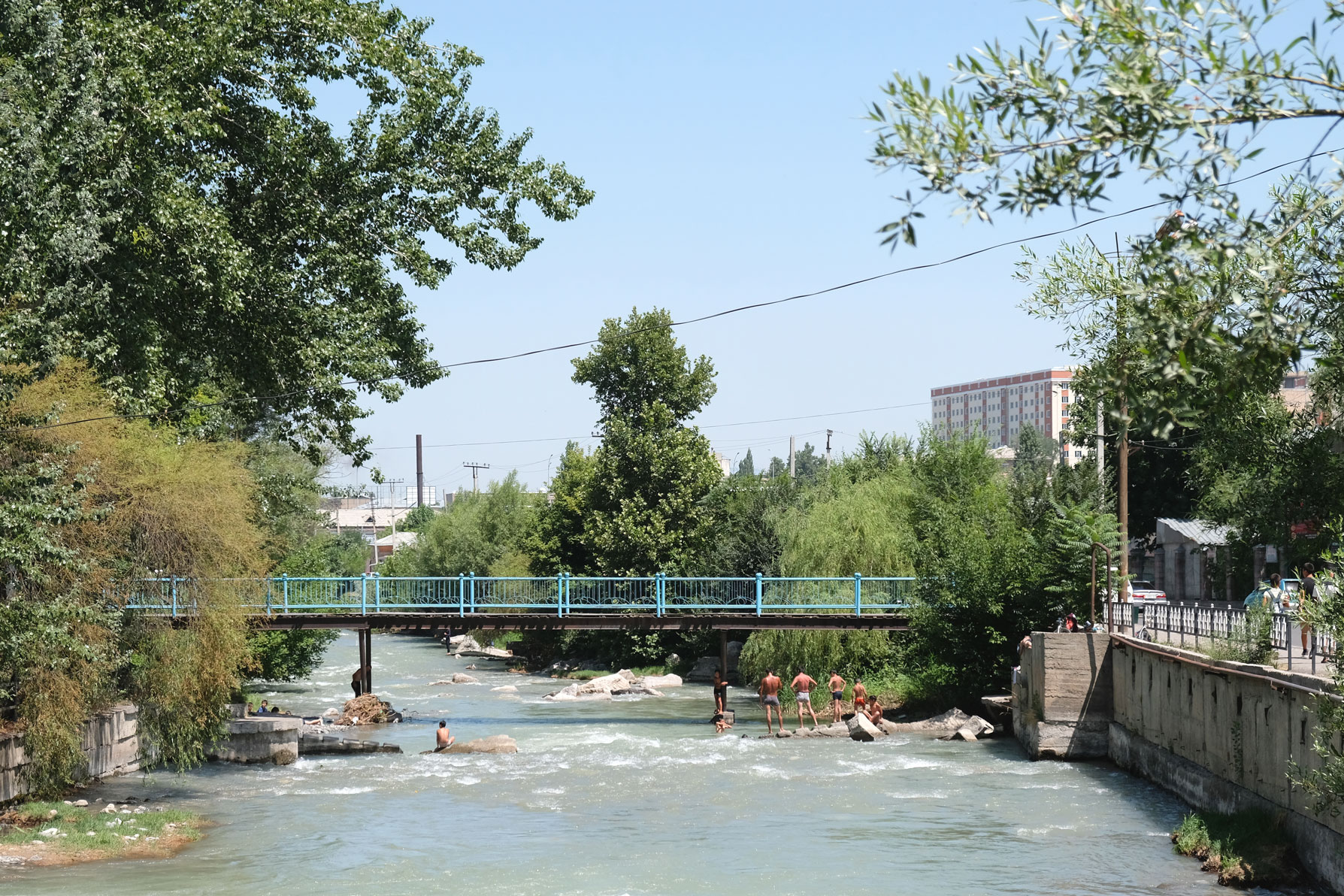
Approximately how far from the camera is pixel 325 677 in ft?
175

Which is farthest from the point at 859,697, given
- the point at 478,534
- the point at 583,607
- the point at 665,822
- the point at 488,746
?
the point at 478,534

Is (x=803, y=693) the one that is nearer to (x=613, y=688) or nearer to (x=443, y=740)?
(x=443, y=740)

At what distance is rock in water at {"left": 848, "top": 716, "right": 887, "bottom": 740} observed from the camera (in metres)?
31.2

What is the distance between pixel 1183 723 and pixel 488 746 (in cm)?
1467

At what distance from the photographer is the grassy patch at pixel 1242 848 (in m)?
16.2

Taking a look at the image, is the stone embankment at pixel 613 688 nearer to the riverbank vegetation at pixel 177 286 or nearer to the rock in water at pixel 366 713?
the rock in water at pixel 366 713

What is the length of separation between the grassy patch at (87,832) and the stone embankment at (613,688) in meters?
23.2

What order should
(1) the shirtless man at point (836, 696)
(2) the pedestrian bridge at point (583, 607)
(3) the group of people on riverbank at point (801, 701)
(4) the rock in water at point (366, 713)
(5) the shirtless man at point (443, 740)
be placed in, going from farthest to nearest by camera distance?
(4) the rock in water at point (366, 713) → (2) the pedestrian bridge at point (583, 607) → (1) the shirtless man at point (836, 696) → (3) the group of people on riverbank at point (801, 701) → (5) the shirtless man at point (443, 740)

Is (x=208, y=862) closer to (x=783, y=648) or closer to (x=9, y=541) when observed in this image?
(x=9, y=541)

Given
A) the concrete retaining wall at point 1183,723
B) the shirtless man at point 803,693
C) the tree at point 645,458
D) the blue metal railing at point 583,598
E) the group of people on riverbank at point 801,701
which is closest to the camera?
the concrete retaining wall at point 1183,723

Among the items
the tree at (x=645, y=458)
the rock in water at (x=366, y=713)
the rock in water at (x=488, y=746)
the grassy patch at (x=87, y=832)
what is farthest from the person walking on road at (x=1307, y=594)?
the tree at (x=645, y=458)

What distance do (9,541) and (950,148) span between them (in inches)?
Result: 523

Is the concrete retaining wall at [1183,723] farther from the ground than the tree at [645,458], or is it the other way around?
the tree at [645,458]

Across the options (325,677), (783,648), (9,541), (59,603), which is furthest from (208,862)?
(325,677)
